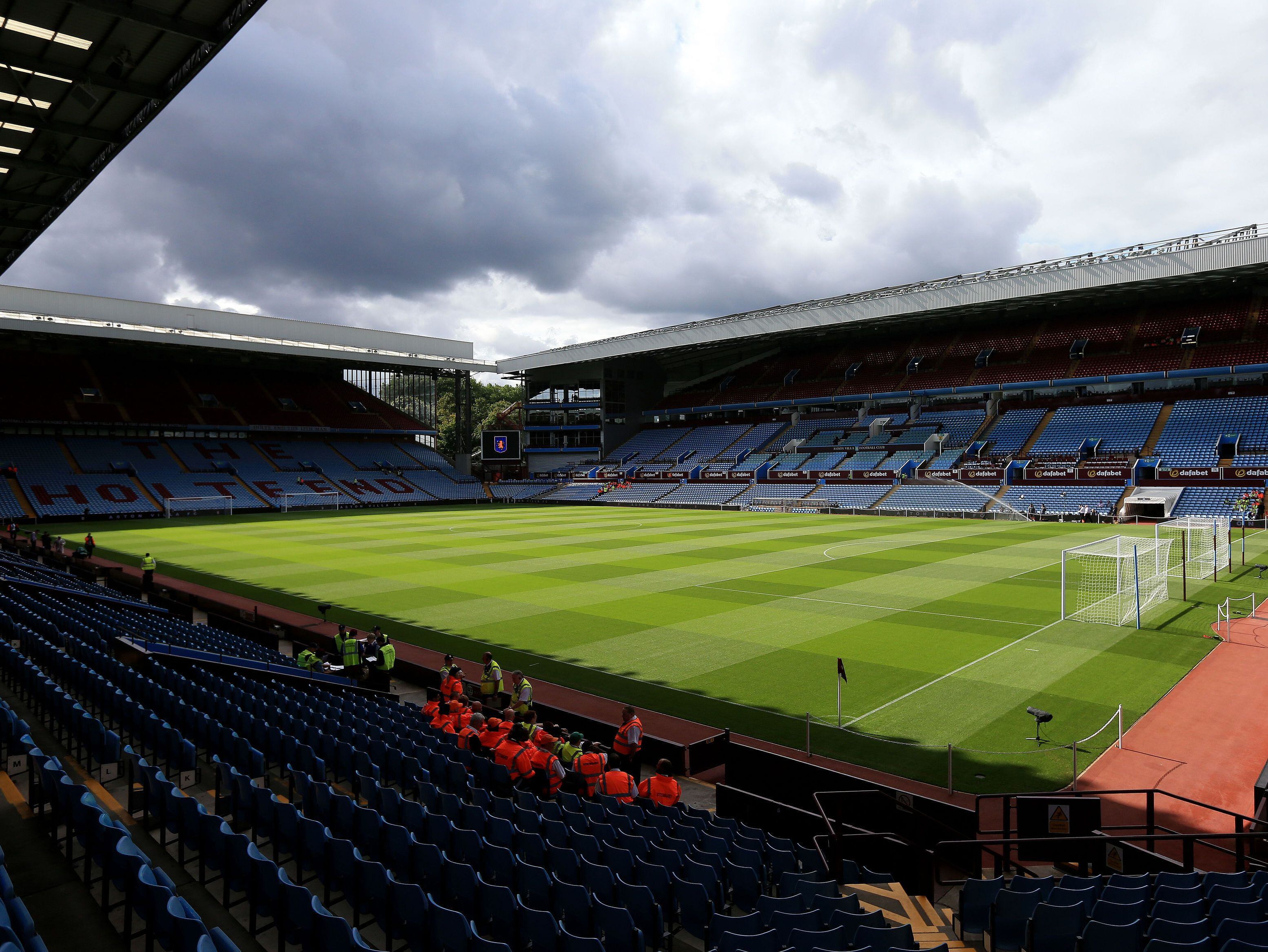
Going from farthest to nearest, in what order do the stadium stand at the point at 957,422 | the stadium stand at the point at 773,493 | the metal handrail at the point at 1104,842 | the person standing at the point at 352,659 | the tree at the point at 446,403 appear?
the tree at the point at 446,403, the stadium stand at the point at 773,493, the stadium stand at the point at 957,422, the person standing at the point at 352,659, the metal handrail at the point at 1104,842

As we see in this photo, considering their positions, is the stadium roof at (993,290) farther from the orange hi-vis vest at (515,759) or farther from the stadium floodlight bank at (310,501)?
the orange hi-vis vest at (515,759)

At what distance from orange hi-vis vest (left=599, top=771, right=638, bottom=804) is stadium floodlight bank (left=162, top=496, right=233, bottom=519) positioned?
58.4 meters

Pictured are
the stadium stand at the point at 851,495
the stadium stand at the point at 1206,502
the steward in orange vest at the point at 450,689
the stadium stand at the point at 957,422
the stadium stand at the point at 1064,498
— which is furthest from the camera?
the stadium stand at the point at 957,422

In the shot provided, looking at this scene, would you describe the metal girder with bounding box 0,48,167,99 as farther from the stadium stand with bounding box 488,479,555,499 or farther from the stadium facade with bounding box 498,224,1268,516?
the stadium stand with bounding box 488,479,555,499

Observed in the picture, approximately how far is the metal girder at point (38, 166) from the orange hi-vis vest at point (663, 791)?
18713 millimetres

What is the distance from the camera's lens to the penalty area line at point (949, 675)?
13.2 metres

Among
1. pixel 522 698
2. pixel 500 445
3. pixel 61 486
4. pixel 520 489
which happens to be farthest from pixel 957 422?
pixel 61 486

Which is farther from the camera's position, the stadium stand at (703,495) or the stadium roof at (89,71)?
the stadium stand at (703,495)

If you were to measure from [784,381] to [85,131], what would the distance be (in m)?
69.4

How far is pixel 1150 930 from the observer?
5.32 meters

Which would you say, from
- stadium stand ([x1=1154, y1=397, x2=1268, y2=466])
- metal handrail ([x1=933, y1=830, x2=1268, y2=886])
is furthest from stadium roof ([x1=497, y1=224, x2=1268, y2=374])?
metal handrail ([x1=933, y1=830, x2=1268, y2=886])

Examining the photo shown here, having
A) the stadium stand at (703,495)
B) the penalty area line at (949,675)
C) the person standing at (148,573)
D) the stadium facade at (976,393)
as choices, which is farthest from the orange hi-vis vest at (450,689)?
the stadium stand at (703,495)

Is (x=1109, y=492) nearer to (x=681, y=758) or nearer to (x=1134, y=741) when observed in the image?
(x=1134, y=741)

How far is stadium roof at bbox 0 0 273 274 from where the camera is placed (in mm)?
12445
